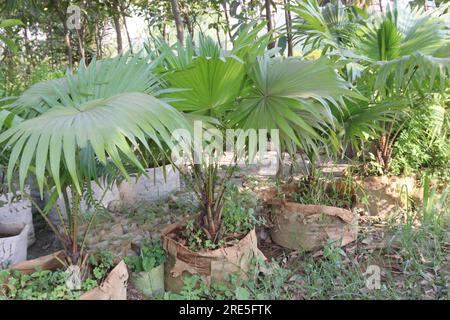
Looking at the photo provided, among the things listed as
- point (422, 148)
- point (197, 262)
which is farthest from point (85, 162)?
point (422, 148)

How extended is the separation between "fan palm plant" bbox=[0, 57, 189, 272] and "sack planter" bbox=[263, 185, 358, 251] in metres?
0.92

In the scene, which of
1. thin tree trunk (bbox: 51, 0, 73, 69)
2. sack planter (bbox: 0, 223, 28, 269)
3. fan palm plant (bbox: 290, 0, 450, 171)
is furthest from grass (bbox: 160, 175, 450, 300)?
thin tree trunk (bbox: 51, 0, 73, 69)

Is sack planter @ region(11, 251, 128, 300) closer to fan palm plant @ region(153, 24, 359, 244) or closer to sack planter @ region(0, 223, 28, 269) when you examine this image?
sack planter @ region(0, 223, 28, 269)

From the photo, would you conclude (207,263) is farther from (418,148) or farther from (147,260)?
(418,148)

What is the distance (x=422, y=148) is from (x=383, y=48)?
714mm

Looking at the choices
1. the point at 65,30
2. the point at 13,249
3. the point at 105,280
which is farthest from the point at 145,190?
the point at 65,30

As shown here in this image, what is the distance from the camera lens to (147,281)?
179 cm

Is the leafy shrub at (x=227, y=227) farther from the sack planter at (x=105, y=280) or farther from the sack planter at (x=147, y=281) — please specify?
the sack planter at (x=105, y=280)

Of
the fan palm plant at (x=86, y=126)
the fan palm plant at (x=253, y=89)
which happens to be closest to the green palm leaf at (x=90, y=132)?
the fan palm plant at (x=86, y=126)

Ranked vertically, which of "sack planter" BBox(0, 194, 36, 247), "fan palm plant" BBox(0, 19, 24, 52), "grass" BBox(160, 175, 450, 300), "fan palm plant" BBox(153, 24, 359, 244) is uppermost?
"fan palm plant" BBox(0, 19, 24, 52)

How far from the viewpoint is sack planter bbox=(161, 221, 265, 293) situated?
173 cm

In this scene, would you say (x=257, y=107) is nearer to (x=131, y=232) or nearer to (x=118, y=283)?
(x=118, y=283)

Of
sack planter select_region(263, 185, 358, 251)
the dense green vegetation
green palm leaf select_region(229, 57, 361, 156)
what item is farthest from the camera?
sack planter select_region(263, 185, 358, 251)

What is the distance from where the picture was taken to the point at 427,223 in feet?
7.06
